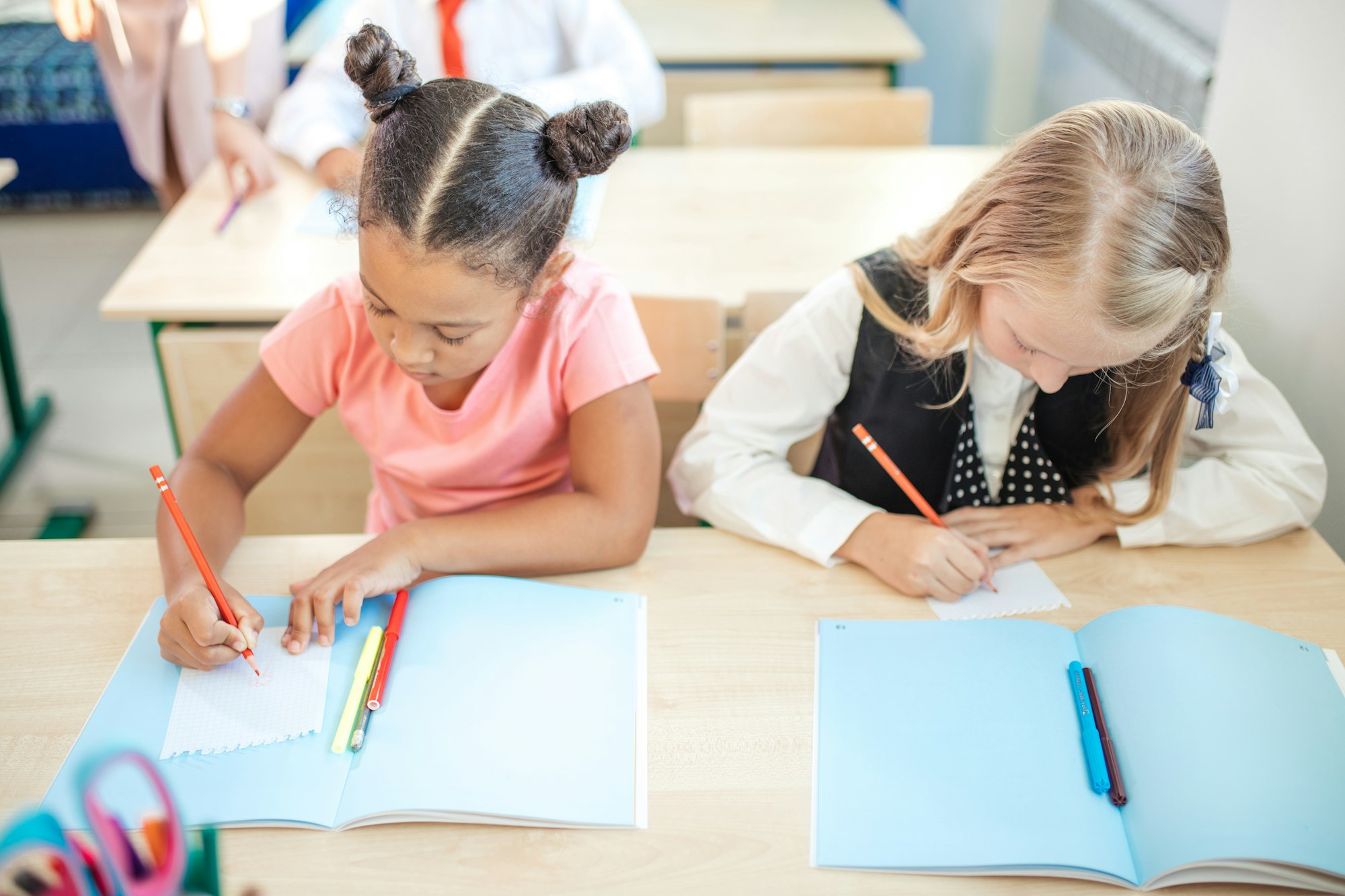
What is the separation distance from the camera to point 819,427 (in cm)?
125

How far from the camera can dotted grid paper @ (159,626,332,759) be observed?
801 mm

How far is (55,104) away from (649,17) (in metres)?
2.10

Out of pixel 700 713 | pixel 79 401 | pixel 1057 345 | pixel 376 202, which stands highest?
pixel 376 202

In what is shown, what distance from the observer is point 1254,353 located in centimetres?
131

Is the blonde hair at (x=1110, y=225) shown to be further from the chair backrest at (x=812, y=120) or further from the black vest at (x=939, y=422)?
the chair backrest at (x=812, y=120)

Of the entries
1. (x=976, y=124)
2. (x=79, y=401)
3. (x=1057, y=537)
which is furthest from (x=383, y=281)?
(x=976, y=124)

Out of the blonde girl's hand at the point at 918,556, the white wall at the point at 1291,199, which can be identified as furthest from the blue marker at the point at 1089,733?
the white wall at the point at 1291,199

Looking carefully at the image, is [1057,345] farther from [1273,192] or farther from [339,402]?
[339,402]

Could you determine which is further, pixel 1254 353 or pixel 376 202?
pixel 1254 353

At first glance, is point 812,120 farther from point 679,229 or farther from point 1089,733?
point 1089,733

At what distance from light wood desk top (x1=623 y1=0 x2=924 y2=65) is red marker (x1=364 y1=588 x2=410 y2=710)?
2.18 metres

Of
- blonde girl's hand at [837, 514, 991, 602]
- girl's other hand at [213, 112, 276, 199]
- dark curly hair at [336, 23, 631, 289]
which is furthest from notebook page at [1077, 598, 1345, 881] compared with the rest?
girl's other hand at [213, 112, 276, 199]

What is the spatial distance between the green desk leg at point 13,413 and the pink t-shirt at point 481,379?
5.52ft

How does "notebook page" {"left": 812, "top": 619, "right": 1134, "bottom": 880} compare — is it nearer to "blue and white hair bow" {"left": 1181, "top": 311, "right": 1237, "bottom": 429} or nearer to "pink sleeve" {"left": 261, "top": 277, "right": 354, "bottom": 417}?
"blue and white hair bow" {"left": 1181, "top": 311, "right": 1237, "bottom": 429}
